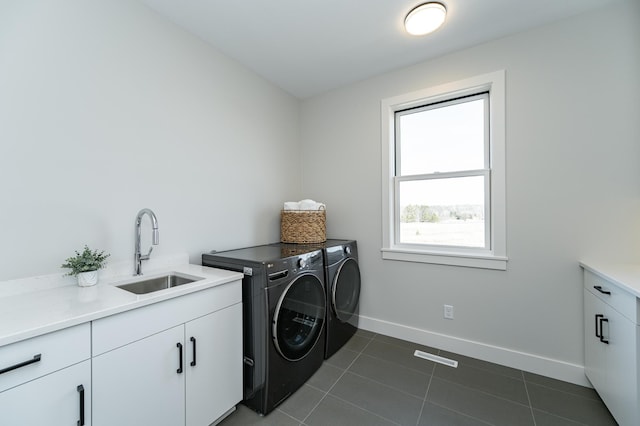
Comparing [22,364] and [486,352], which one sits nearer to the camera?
[22,364]

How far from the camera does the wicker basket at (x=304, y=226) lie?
2.40m

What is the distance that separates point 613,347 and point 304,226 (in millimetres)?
2116

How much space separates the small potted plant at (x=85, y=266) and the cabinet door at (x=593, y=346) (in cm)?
285

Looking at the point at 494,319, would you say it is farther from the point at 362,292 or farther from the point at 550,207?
the point at 362,292

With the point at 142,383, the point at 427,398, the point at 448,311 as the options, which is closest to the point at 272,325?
the point at 142,383

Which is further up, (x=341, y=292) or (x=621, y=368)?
(x=341, y=292)

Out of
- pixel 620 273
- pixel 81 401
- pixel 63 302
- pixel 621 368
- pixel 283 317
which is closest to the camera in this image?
pixel 81 401

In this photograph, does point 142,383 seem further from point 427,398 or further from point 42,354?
point 427,398

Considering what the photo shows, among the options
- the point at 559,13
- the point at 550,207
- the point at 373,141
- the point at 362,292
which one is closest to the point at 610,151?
the point at 550,207

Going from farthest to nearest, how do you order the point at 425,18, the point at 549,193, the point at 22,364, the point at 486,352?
the point at 486,352 → the point at 549,193 → the point at 425,18 → the point at 22,364

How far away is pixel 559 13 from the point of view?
5.72ft

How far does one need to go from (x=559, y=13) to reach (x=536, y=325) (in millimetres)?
2210

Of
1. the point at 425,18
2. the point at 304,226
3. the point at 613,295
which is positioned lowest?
the point at 613,295

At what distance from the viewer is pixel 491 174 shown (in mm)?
2059
